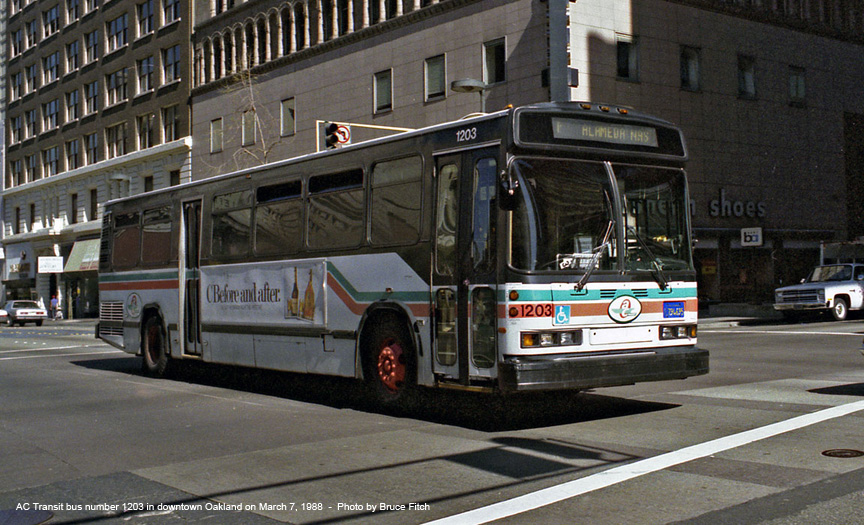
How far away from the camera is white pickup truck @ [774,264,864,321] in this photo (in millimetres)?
29547

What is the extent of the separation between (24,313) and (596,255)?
163 ft

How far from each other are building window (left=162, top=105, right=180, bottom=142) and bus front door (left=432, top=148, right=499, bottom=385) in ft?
150

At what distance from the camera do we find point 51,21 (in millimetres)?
67375

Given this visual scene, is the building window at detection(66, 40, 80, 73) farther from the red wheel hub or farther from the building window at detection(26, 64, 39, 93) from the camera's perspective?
the red wheel hub

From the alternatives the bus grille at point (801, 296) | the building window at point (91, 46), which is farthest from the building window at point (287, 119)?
the bus grille at point (801, 296)

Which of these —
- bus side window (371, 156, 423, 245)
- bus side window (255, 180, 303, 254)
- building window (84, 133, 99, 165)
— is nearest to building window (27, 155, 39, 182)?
building window (84, 133, 99, 165)

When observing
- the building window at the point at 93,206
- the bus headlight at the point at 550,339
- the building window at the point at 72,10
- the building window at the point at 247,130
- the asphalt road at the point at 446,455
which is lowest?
the asphalt road at the point at 446,455

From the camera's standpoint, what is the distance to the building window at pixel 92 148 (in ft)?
200

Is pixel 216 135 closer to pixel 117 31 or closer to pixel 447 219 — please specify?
pixel 117 31

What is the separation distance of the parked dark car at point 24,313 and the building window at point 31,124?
20210 mm

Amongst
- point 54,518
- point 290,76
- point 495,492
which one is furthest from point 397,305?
point 290,76

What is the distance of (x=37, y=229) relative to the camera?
66.6 m

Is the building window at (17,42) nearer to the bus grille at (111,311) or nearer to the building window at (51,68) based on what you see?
the building window at (51,68)

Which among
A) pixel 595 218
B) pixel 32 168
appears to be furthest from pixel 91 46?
pixel 595 218
